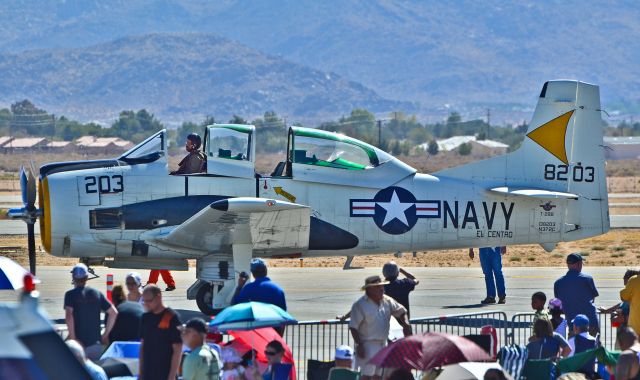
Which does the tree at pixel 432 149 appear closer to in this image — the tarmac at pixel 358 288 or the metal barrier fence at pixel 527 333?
the tarmac at pixel 358 288

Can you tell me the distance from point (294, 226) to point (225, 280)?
1240 mm

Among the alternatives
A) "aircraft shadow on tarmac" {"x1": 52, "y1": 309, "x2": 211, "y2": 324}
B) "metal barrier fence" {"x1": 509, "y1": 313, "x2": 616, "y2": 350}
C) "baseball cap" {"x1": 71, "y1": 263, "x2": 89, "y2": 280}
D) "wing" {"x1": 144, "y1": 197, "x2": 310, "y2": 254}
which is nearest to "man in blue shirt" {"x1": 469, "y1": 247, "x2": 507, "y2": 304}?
"metal barrier fence" {"x1": 509, "y1": 313, "x2": 616, "y2": 350}

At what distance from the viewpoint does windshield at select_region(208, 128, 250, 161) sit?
56.1ft

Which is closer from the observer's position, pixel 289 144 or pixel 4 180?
pixel 289 144

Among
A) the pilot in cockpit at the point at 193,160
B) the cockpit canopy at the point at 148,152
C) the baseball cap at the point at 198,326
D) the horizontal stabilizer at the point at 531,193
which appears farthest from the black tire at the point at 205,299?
the baseball cap at the point at 198,326

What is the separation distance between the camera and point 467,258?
27.5m

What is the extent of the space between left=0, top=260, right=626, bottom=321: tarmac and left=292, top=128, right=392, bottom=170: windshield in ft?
7.26

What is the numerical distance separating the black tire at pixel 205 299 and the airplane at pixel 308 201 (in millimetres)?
20

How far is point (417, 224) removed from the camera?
1800 centimetres

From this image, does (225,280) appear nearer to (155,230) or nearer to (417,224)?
(155,230)

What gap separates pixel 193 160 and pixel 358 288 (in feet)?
15.3

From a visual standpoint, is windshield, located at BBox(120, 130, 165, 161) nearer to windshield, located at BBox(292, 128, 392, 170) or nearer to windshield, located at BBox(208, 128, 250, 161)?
windshield, located at BBox(208, 128, 250, 161)

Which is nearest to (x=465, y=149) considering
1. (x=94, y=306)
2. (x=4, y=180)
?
(x=4, y=180)

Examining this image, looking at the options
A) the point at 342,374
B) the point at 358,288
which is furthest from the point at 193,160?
the point at 342,374
